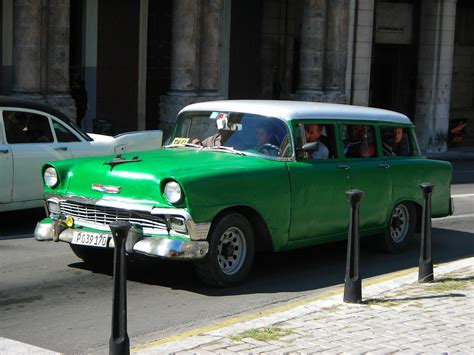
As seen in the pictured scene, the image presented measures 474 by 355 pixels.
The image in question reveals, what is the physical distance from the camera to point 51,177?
9.36 m

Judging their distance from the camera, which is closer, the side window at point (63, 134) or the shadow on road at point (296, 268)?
the shadow on road at point (296, 268)

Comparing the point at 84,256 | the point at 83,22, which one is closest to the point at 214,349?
the point at 84,256

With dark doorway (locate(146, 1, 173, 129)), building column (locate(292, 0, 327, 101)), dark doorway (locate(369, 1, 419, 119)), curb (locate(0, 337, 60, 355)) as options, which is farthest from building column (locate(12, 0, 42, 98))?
curb (locate(0, 337, 60, 355))

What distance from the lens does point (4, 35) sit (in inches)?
859

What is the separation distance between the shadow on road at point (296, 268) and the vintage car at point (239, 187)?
237 millimetres

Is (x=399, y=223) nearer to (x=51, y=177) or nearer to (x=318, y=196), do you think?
(x=318, y=196)

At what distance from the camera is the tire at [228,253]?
28.3 feet

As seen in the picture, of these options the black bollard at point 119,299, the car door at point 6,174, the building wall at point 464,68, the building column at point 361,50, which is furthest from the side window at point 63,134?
the building wall at point 464,68

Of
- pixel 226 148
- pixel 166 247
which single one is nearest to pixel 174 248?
pixel 166 247

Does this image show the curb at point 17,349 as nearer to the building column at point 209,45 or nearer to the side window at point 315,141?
the side window at point 315,141

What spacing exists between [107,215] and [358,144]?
10.7 feet

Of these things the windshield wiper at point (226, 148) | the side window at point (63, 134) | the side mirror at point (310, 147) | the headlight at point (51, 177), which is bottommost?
the headlight at point (51, 177)

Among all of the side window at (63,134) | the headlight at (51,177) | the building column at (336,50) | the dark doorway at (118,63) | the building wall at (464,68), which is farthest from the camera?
the building wall at (464,68)

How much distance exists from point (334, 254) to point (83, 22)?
47.4 ft
